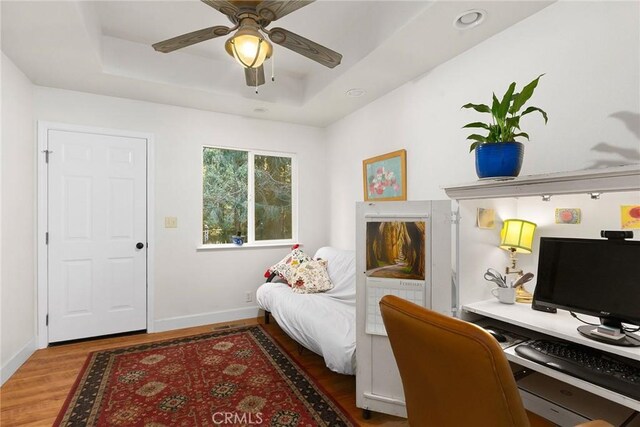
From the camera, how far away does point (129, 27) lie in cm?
255

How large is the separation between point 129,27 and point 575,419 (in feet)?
13.2

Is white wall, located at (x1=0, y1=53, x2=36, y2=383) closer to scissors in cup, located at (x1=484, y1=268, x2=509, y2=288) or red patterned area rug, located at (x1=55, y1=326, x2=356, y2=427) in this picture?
red patterned area rug, located at (x1=55, y1=326, x2=356, y2=427)

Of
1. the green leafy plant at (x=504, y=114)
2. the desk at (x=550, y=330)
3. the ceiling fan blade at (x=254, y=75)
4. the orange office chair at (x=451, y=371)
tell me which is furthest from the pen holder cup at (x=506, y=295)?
the ceiling fan blade at (x=254, y=75)

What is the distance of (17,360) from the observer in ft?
8.34

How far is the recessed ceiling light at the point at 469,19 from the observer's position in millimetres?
1914

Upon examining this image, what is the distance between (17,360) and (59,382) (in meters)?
0.55

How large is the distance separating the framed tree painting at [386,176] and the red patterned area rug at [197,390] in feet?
5.89

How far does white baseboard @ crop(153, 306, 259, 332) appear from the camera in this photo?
3.41 metres

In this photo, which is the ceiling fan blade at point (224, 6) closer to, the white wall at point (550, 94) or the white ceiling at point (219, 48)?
the white ceiling at point (219, 48)

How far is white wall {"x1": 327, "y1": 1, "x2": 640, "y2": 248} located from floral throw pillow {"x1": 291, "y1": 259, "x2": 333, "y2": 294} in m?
1.23

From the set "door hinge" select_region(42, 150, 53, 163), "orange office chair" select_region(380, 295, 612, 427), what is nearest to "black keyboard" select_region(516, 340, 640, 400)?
"orange office chair" select_region(380, 295, 612, 427)

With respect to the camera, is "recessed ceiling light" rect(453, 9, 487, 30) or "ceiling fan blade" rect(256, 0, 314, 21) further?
"recessed ceiling light" rect(453, 9, 487, 30)

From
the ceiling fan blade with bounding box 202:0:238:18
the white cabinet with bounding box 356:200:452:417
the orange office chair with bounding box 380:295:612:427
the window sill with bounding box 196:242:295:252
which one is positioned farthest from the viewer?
the window sill with bounding box 196:242:295:252

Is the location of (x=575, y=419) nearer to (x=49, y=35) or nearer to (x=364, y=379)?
(x=364, y=379)
